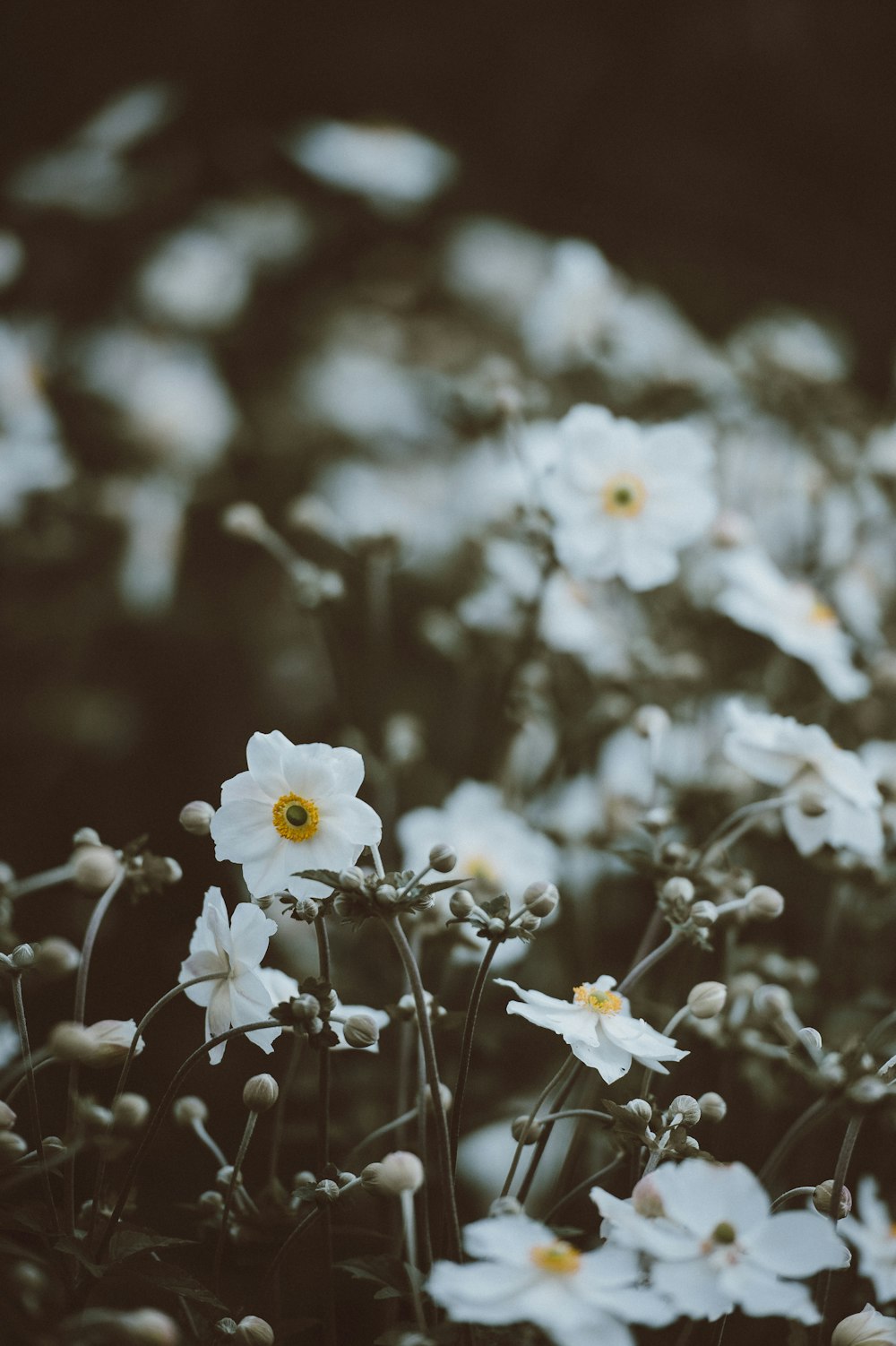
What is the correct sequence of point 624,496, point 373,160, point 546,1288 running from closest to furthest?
1. point 546,1288
2. point 624,496
3. point 373,160

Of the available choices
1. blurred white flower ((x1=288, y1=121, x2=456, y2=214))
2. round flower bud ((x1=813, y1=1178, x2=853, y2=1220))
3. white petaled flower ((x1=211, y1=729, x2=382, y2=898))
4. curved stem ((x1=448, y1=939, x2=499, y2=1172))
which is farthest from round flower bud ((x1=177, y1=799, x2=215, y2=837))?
blurred white flower ((x1=288, y1=121, x2=456, y2=214))

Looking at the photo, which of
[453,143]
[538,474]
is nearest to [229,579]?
[538,474]

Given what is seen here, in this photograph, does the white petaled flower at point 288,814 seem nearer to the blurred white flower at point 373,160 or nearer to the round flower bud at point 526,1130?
the round flower bud at point 526,1130

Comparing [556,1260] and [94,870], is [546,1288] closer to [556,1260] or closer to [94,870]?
[556,1260]

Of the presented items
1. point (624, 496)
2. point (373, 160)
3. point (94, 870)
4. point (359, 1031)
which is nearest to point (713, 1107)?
point (359, 1031)

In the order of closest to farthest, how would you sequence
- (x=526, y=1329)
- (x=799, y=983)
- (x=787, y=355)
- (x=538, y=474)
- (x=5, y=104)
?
(x=526, y=1329), (x=799, y=983), (x=538, y=474), (x=787, y=355), (x=5, y=104)

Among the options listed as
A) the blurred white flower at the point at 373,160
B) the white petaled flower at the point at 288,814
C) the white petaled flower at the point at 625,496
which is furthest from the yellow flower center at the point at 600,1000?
the blurred white flower at the point at 373,160

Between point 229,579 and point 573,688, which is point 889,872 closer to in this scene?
point 573,688
